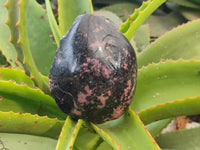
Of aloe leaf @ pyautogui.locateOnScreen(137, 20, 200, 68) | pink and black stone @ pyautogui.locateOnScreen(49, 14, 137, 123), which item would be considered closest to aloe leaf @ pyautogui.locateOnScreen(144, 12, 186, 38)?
aloe leaf @ pyautogui.locateOnScreen(137, 20, 200, 68)

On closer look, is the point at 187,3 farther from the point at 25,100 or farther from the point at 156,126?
the point at 25,100

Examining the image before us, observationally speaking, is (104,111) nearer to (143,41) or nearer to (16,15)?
(16,15)

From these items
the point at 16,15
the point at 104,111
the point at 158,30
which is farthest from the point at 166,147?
the point at 158,30

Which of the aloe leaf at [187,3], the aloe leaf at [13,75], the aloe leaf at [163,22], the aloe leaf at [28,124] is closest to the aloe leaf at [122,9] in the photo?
the aloe leaf at [163,22]

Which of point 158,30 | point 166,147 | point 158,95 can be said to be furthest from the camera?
point 158,30

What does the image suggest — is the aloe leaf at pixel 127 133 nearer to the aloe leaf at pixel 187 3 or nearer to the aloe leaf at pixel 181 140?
the aloe leaf at pixel 181 140

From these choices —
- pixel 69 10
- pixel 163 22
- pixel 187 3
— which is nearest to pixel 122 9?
pixel 163 22

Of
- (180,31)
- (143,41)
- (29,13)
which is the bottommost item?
(143,41)
